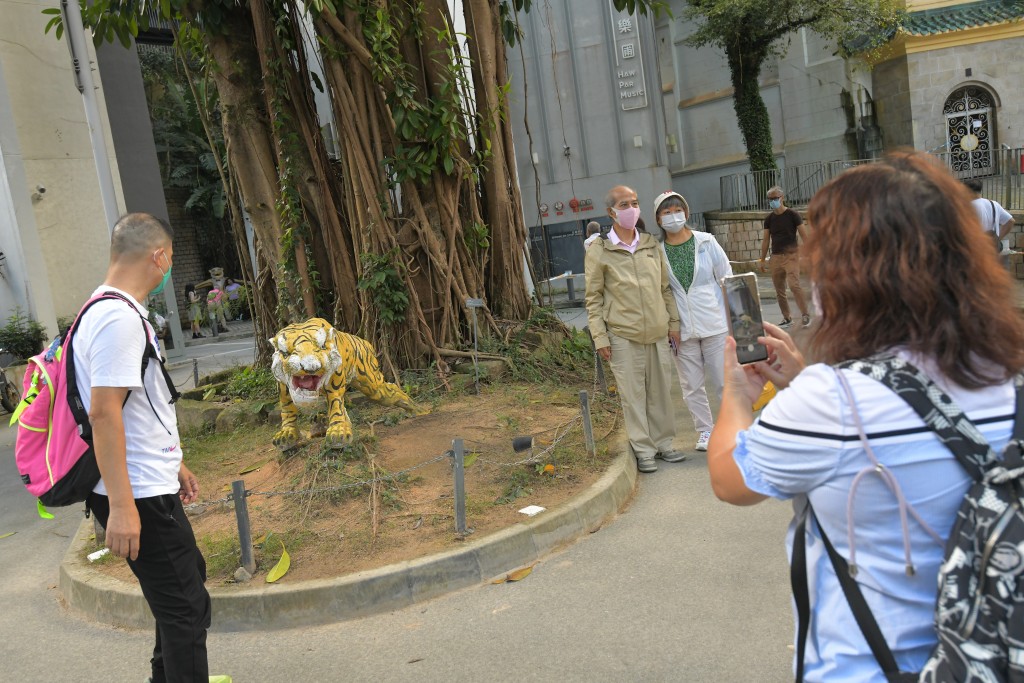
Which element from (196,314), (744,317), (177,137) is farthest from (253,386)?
(177,137)

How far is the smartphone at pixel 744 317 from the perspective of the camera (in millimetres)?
1989

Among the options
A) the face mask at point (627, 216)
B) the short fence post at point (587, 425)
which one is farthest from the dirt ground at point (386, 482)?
the face mask at point (627, 216)

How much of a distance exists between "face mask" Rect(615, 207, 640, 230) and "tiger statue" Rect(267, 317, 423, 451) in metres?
2.20

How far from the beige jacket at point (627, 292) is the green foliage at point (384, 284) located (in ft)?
8.82

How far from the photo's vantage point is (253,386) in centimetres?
839

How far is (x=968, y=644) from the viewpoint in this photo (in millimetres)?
1303

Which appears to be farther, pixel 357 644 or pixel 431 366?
pixel 431 366

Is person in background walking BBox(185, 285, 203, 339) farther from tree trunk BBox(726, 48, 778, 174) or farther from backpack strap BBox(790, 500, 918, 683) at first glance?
backpack strap BBox(790, 500, 918, 683)

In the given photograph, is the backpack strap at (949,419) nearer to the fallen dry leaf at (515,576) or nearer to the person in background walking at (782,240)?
the fallen dry leaf at (515,576)

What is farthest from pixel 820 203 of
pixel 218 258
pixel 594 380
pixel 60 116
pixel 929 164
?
pixel 218 258

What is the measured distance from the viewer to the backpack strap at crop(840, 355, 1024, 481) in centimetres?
133

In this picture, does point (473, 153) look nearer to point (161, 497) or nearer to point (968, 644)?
point (161, 497)

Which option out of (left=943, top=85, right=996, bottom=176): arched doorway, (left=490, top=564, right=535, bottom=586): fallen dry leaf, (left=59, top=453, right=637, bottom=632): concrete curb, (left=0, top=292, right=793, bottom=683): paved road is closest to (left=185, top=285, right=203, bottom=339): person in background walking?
(left=0, top=292, right=793, bottom=683): paved road

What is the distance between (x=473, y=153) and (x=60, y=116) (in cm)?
929
